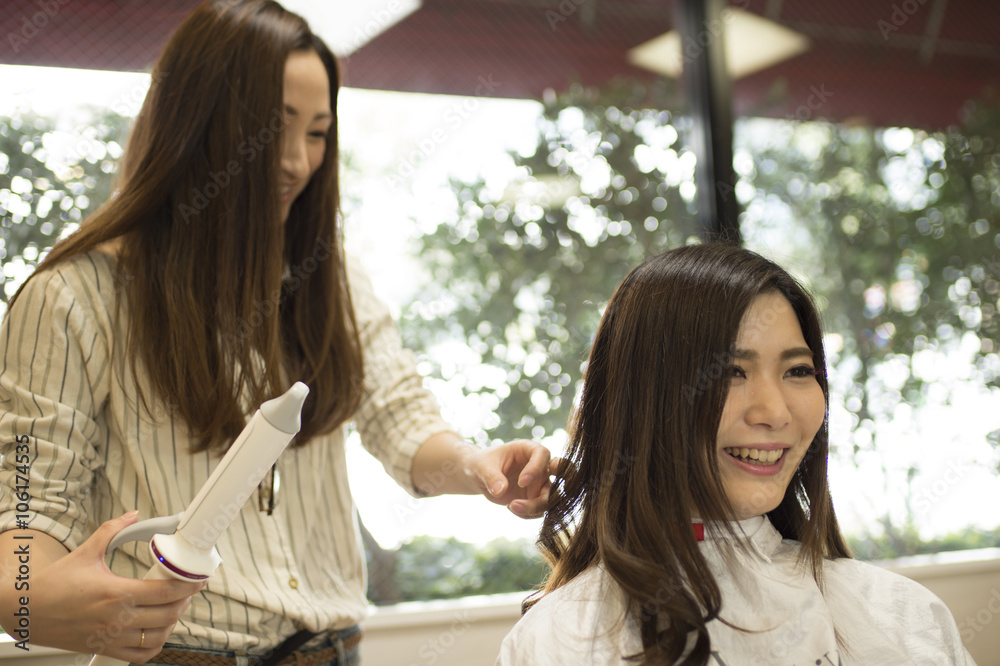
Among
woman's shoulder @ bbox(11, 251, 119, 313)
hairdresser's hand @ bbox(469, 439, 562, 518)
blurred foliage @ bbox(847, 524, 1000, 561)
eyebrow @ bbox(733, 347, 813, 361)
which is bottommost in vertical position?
blurred foliage @ bbox(847, 524, 1000, 561)

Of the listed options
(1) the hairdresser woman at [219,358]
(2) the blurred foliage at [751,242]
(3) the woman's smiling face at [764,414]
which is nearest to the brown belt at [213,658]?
(1) the hairdresser woman at [219,358]

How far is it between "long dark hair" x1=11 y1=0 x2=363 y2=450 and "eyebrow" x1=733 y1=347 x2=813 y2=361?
0.69 meters

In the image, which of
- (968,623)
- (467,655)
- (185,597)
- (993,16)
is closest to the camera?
(185,597)

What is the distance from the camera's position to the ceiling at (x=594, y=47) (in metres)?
2.14

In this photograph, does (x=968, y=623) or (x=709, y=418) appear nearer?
(x=709, y=418)

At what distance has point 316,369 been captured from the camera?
140 cm

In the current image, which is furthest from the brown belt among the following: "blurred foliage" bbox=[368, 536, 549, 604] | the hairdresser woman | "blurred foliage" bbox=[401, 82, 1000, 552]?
"blurred foliage" bbox=[401, 82, 1000, 552]

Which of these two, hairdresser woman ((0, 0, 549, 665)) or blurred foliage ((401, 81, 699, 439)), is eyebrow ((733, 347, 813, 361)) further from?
blurred foliage ((401, 81, 699, 439))

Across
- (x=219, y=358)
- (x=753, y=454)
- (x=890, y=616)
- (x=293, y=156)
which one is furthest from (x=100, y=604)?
(x=890, y=616)

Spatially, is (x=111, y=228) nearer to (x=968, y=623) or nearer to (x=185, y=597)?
(x=185, y=597)

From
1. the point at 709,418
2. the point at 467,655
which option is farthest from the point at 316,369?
the point at 467,655

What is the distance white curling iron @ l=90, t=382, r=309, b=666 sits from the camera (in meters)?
0.78

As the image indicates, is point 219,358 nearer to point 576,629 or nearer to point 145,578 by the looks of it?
point 145,578

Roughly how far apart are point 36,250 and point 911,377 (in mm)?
2904
